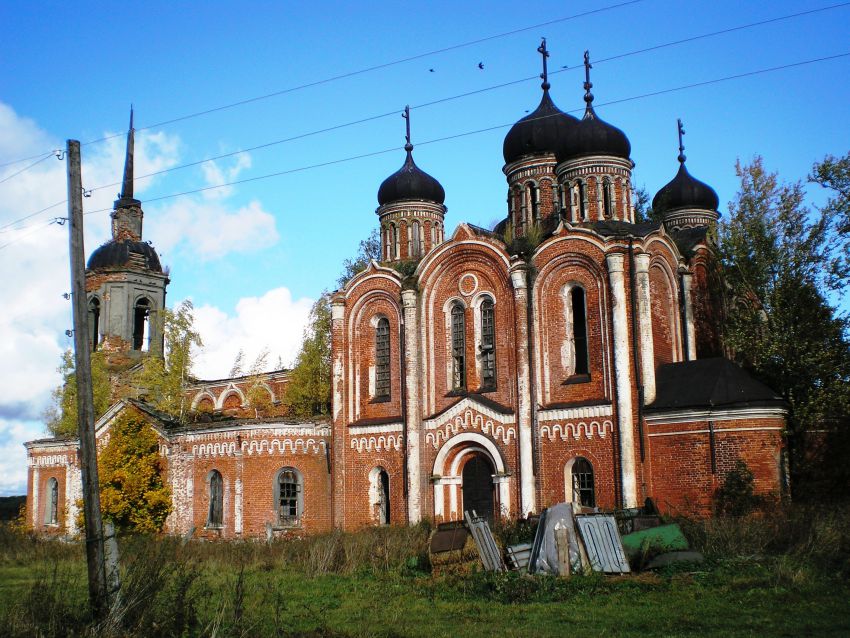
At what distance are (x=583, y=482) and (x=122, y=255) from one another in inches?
1153

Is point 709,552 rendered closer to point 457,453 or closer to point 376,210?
point 457,453

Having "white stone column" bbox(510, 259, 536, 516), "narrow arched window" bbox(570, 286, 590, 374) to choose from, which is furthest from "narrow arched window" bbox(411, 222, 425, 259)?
"narrow arched window" bbox(570, 286, 590, 374)

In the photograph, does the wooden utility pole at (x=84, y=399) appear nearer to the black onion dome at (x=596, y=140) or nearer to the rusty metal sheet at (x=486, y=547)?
the rusty metal sheet at (x=486, y=547)

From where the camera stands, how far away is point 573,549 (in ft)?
52.3

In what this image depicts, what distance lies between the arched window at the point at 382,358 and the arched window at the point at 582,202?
6907 millimetres

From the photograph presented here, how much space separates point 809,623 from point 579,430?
461 inches

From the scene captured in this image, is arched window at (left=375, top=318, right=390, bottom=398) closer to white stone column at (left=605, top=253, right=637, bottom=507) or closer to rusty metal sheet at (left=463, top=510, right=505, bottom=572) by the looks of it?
white stone column at (left=605, top=253, right=637, bottom=507)

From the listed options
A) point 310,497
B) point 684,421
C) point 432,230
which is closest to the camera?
point 684,421

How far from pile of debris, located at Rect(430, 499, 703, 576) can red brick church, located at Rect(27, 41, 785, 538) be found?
5996mm

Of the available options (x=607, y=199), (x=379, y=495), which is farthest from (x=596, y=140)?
(x=379, y=495)

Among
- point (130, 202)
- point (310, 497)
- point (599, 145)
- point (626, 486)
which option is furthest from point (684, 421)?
point (130, 202)

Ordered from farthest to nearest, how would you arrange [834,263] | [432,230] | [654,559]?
[432,230]
[834,263]
[654,559]

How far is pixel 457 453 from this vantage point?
25875 mm

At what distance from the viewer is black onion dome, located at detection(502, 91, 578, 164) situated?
99.8 ft
